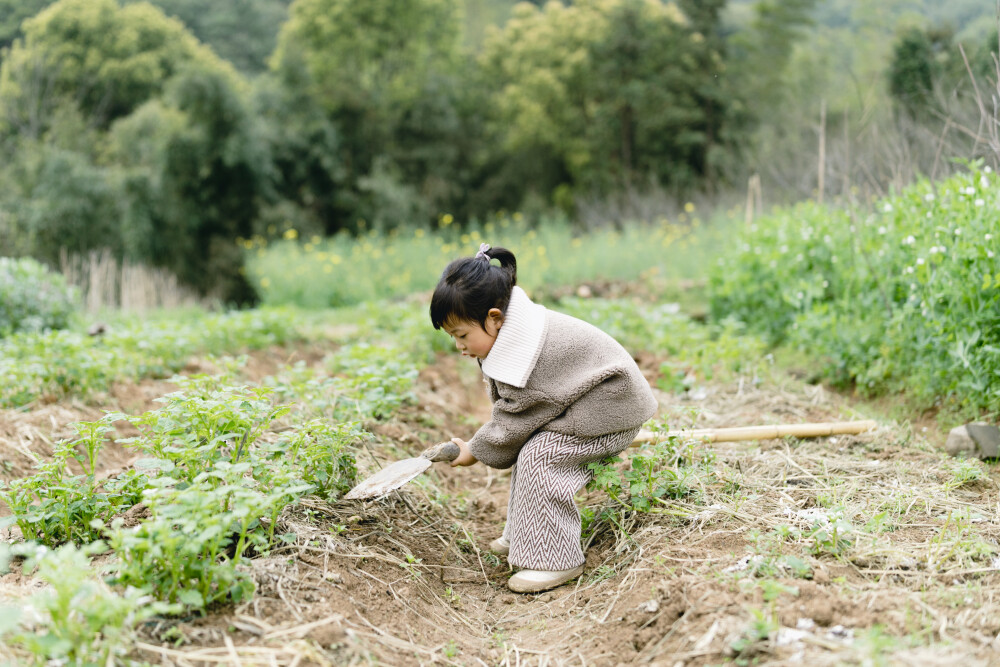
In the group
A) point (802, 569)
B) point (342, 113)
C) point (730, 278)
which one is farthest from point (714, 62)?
point (802, 569)

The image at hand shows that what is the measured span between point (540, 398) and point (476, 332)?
32 centimetres

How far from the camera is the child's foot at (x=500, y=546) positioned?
2.78m

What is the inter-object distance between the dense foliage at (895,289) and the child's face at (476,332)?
2262 mm

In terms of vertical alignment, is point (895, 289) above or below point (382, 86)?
below

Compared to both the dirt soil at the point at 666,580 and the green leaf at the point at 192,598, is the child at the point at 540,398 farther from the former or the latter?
the green leaf at the point at 192,598

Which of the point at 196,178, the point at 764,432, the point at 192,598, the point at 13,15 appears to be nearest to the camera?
the point at 192,598

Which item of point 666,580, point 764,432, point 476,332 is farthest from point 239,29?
point 666,580

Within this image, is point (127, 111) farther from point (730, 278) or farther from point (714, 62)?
point (730, 278)

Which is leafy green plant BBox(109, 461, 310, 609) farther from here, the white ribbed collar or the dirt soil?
the white ribbed collar

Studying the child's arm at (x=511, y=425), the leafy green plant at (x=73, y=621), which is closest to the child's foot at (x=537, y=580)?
the child's arm at (x=511, y=425)

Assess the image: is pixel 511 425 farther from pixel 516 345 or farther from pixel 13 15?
pixel 13 15

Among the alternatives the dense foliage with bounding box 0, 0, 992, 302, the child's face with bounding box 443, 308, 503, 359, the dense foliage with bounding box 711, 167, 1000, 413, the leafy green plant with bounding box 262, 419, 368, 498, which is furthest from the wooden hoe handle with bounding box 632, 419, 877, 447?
the dense foliage with bounding box 0, 0, 992, 302

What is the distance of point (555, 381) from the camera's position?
2553mm

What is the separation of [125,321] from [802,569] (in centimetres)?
711
